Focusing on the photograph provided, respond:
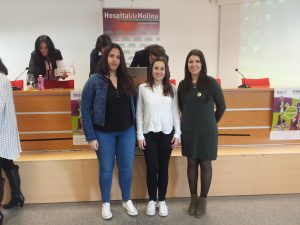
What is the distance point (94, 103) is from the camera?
2289 mm

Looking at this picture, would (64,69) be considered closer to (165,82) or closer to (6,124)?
(6,124)

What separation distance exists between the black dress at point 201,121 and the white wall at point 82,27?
10.7 ft

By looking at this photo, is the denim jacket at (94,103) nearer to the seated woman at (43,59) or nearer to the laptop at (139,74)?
the laptop at (139,74)

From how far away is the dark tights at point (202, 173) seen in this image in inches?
98.2

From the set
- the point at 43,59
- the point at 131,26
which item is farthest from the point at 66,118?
the point at 131,26

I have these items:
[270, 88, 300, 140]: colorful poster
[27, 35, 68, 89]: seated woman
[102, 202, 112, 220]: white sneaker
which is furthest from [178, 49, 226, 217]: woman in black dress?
[27, 35, 68, 89]: seated woman

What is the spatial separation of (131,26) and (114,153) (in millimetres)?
3363

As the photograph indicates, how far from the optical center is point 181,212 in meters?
2.63

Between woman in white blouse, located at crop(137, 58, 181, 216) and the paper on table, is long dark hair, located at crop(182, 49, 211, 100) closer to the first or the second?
woman in white blouse, located at crop(137, 58, 181, 216)

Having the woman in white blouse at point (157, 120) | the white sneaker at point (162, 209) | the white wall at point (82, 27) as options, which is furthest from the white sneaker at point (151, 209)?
the white wall at point (82, 27)

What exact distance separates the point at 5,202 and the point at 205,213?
1876 mm

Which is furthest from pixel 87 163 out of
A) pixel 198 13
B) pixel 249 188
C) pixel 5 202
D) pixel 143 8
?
pixel 198 13

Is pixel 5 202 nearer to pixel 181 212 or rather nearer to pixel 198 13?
pixel 181 212

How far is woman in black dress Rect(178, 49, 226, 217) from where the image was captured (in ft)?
7.80
